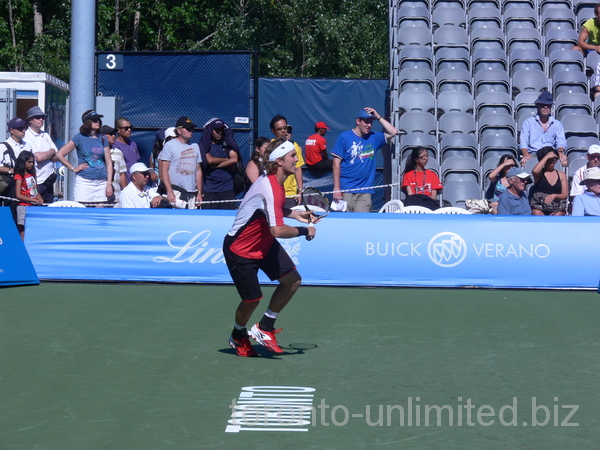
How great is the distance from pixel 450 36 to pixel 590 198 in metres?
7.28

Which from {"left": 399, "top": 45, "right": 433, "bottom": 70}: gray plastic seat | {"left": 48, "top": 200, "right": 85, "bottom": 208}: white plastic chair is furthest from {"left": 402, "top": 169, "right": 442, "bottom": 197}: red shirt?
{"left": 399, "top": 45, "right": 433, "bottom": 70}: gray plastic seat

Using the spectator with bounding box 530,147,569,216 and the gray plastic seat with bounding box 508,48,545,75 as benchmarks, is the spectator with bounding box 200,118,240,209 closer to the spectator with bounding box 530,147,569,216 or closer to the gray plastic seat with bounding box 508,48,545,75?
the spectator with bounding box 530,147,569,216

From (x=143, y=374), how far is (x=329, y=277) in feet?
17.1

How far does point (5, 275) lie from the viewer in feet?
38.9

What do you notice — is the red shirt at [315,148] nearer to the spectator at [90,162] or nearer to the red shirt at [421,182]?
the red shirt at [421,182]

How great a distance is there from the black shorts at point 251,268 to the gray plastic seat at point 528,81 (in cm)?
1115

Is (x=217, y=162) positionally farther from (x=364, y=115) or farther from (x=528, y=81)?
(x=528, y=81)

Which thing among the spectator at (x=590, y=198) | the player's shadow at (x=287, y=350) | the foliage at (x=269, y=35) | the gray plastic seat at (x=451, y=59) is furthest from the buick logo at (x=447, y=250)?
the foliage at (x=269, y=35)

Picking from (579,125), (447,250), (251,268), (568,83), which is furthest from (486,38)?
(251,268)

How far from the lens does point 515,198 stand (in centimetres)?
1337

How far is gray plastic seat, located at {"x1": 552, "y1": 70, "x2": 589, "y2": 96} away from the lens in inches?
707

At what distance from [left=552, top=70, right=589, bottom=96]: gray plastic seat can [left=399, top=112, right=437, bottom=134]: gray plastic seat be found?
2.67m

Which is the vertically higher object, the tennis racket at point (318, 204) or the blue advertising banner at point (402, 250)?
the tennis racket at point (318, 204)

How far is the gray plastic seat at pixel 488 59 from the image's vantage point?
18656 mm
